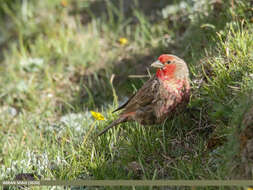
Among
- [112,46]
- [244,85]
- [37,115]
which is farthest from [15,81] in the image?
[244,85]

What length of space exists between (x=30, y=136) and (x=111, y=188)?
5.56 ft

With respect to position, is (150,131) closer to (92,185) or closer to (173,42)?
(92,185)

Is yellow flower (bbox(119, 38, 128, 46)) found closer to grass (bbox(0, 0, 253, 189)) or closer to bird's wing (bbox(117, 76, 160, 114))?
grass (bbox(0, 0, 253, 189))

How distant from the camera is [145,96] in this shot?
13.1 feet

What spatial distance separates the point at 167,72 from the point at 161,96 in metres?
0.25

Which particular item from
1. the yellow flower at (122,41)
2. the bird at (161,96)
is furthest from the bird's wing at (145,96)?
the yellow flower at (122,41)

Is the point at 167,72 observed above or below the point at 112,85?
above

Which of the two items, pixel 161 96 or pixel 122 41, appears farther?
pixel 122 41

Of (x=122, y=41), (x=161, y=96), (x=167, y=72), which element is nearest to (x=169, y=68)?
(x=167, y=72)

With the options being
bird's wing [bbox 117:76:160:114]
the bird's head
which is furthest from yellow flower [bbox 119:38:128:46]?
the bird's head

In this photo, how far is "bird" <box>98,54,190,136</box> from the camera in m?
3.80

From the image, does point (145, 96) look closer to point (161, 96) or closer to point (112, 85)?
point (161, 96)

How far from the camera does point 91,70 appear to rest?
6004mm

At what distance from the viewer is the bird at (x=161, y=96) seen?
3803 millimetres
